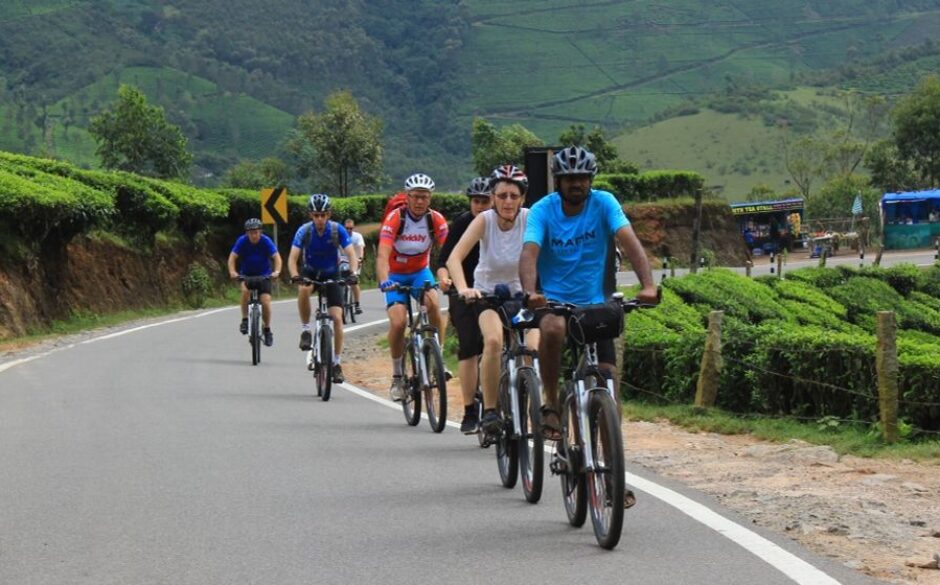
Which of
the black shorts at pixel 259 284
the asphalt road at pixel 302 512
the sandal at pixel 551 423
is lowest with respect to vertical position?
the asphalt road at pixel 302 512

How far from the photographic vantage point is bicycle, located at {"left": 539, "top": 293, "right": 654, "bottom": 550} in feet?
23.5

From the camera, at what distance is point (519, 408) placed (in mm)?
9008

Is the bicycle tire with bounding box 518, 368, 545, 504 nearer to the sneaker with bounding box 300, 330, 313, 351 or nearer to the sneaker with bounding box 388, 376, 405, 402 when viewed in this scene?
the sneaker with bounding box 388, 376, 405, 402

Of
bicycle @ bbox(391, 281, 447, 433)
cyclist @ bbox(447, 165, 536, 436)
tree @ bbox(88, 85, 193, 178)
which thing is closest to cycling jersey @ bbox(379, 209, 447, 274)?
bicycle @ bbox(391, 281, 447, 433)

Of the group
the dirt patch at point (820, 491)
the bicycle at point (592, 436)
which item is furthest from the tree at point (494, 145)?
the bicycle at point (592, 436)

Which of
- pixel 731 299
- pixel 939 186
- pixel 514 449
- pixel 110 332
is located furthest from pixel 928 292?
pixel 939 186

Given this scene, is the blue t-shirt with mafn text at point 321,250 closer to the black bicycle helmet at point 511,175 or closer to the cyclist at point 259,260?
the cyclist at point 259,260

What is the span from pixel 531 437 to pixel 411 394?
4.35m

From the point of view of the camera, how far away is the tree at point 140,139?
85125mm

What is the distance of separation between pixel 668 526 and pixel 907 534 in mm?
1252

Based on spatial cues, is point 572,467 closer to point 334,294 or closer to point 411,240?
point 411,240

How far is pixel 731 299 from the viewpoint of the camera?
2897 cm

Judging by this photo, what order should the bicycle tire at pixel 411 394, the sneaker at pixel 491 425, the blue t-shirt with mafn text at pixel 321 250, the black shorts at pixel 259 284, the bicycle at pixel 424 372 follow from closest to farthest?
the sneaker at pixel 491 425, the bicycle at pixel 424 372, the bicycle tire at pixel 411 394, the blue t-shirt with mafn text at pixel 321 250, the black shorts at pixel 259 284

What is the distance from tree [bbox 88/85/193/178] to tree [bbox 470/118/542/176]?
63.0 feet
